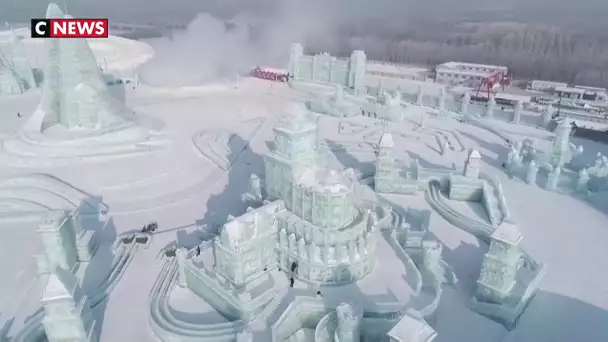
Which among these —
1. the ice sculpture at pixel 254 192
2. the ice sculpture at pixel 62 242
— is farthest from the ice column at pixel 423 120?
the ice sculpture at pixel 62 242

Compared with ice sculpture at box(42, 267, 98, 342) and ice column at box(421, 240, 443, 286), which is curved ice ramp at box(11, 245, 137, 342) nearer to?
ice sculpture at box(42, 267, 98, 342)

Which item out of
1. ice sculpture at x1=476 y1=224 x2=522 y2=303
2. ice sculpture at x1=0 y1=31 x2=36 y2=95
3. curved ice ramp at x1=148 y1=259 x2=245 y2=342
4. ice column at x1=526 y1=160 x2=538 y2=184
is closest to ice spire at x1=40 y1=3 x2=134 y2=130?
ice sculpture at x1=0 y1=31 x2=36 y2=95

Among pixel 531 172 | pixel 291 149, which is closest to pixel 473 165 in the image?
pixel 531 172

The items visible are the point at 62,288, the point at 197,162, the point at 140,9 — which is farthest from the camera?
the point at 140,9

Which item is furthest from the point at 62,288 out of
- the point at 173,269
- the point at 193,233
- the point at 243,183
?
the point at 243,183

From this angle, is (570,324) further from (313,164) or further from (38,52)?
(38,52)

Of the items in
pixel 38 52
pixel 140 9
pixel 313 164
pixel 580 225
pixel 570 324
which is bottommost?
→ pixel 570 324

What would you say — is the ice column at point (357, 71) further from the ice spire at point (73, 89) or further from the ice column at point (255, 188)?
the ice column at point (255, 188)
